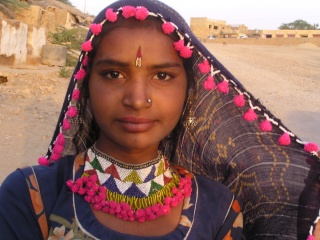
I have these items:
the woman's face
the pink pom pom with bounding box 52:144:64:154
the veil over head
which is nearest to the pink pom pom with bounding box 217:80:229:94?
the veil over head

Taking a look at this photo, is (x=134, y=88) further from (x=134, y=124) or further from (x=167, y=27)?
(x=167, y=27)

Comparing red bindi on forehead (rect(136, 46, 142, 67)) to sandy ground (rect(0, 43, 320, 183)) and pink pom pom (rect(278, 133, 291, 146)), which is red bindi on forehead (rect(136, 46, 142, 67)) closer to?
pink pom pom (rect(278, 133, 291, 146))

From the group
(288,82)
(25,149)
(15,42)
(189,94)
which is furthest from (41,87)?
(288,82)

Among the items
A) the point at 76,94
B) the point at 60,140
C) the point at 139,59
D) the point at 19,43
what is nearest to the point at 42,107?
the point at 19,43

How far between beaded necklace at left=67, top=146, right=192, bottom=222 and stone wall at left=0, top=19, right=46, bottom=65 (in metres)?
8.91

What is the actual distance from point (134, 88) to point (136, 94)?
0.03 metres

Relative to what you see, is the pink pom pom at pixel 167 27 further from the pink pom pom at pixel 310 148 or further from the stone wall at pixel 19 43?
the stone wall at pixel 19 43

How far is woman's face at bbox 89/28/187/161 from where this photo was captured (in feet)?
4.90

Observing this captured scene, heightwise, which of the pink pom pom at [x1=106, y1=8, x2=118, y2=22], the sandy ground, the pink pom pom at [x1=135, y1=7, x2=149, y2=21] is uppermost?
the pink pom pom at [x1=135, y1=7, x2=149, y2=21]

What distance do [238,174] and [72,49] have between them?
50.1ft

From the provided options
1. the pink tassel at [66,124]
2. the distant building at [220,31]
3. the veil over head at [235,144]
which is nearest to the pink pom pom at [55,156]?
the veil over head at [235,144]

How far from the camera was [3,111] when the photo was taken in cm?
648

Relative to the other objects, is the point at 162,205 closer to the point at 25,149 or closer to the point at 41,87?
the point at 25,149

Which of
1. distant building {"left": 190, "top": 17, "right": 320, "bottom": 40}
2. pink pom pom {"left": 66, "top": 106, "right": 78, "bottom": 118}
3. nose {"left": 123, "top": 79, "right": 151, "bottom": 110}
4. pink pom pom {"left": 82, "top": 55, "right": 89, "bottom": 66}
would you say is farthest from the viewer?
distant building {"left": 190, "top": 17, "right": 320, "bottom": 40}
